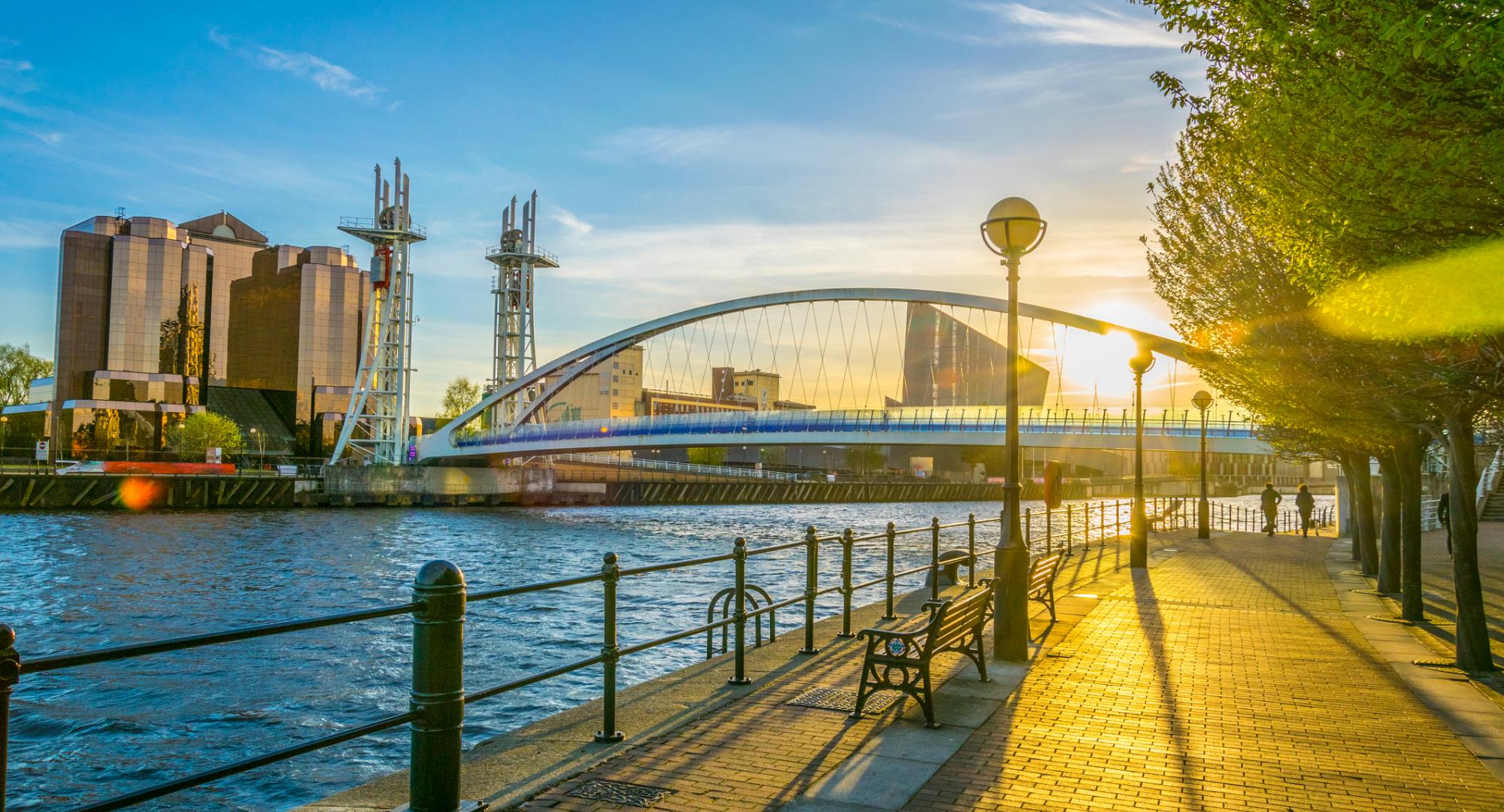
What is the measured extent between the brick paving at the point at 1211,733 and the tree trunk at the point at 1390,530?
3.72 metres

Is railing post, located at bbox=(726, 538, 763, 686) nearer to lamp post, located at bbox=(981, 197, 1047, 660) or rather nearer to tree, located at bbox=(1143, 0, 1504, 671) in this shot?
lamp post, located at bbox=(981, 197, 1047, 660)

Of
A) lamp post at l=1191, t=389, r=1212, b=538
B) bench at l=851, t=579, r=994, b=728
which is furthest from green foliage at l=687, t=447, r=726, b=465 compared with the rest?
bench at l=851, t=579, r=994, b=728

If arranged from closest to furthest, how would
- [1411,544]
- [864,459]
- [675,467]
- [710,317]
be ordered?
[1411,544]
[710,317]
[675,467]
[864,459]

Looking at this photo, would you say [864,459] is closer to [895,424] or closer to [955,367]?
[955,367]

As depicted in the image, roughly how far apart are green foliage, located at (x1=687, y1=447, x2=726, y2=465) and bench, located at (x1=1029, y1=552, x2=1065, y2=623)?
123 m

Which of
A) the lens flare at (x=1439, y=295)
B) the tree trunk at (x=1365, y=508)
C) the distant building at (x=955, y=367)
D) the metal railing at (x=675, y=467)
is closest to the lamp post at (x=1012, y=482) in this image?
the lens flare at (x=1439, y=295)

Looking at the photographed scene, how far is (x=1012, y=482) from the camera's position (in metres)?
10.8

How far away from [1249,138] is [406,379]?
81.6 m

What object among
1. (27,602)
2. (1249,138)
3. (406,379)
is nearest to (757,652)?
(1249,138)

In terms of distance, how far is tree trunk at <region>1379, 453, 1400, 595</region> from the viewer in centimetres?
1603

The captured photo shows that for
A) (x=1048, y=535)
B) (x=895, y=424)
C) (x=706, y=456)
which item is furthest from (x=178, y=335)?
(x=1048, y=535)

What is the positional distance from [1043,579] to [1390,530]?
7.52 m

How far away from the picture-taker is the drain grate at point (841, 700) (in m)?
8.17

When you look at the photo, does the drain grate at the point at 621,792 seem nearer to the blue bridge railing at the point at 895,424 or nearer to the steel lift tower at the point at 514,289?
the blue bridge railing at the point at 895,424
